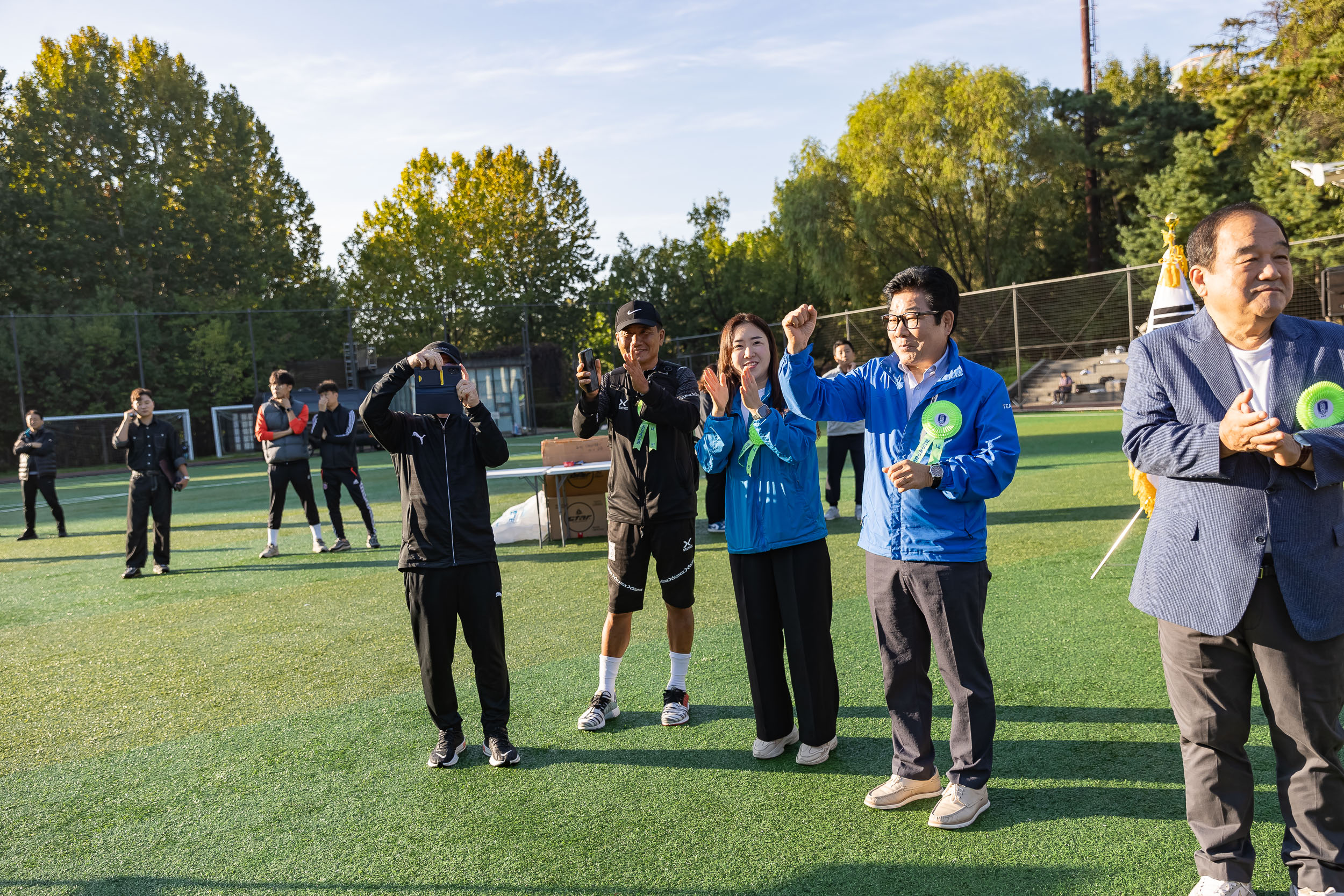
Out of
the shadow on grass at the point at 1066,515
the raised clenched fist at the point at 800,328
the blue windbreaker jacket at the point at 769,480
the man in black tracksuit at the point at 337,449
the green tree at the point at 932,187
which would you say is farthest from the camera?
the green tree at the point at 932,187

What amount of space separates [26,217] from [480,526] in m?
43.6

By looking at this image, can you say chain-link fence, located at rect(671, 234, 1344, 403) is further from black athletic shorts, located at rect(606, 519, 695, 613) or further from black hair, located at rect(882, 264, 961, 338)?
black hair, located at rect(882, 264, 961, 338)

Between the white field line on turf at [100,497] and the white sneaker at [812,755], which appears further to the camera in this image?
the white field line on turf at [100,497]

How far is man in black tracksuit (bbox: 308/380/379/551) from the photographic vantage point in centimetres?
959

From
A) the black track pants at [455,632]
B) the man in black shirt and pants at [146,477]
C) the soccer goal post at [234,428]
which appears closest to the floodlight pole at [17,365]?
the soccer goal post at [234,428]

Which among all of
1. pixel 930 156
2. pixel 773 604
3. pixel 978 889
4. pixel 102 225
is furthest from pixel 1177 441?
pixel 102 225

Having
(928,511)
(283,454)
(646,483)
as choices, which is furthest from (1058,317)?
(928,511)

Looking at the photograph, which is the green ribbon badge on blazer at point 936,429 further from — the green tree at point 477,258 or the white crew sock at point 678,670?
the green tree at point 477,258

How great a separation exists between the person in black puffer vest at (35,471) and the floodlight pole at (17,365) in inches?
875

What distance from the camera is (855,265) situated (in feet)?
120

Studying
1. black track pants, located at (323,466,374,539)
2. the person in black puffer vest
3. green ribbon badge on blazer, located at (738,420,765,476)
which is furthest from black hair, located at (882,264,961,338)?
the person in black puffer vest

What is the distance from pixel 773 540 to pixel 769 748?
36.7 inches

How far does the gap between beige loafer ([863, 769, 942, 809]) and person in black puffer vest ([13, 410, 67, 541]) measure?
13052mm

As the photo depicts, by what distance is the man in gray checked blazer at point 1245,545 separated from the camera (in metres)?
2.21
